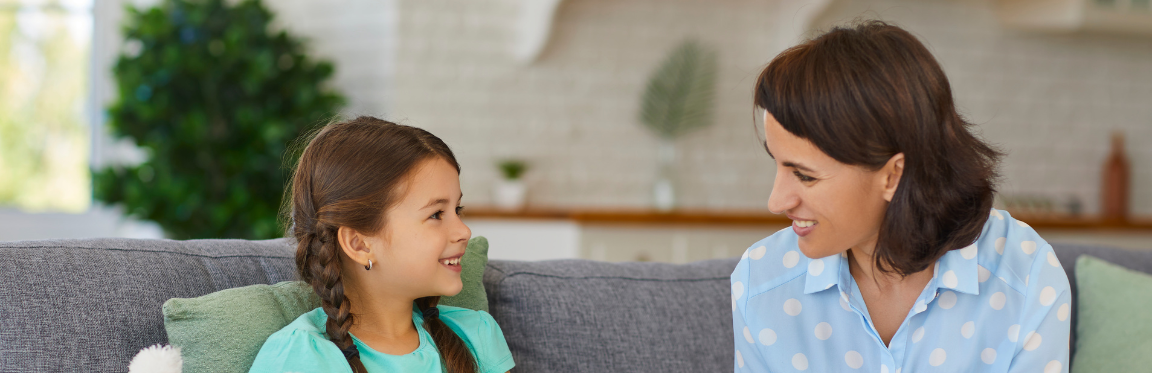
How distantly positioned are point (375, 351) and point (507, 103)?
230 centimetres

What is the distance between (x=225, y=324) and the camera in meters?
1.09

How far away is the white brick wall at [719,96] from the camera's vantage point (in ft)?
10.9

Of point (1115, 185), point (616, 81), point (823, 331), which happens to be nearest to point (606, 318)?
point (823, 331)

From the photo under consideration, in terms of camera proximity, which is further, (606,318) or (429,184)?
(606,318)

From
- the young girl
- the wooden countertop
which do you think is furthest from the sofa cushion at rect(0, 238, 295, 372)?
the wooden countertop

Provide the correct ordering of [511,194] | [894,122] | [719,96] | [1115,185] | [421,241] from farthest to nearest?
[1115,185], [719,96], [511,194], [421,241], [894,122]

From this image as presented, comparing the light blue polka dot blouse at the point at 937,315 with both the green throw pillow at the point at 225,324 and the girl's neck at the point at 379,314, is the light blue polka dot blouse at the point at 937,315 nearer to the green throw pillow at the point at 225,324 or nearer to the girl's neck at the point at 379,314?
the girl's neck at the point at 379,314

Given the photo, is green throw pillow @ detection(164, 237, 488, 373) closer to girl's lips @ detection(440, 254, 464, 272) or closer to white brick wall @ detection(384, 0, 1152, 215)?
girl's lips @ detection(440, 254, 464, 272)

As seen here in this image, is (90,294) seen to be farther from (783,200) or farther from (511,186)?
(511,186)

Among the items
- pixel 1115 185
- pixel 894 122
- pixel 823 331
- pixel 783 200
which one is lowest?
pixel 1115 185

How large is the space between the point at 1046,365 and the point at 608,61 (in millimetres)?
2598

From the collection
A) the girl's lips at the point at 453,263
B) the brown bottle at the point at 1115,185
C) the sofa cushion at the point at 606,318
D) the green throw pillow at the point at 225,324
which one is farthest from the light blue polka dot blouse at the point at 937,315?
the brown bottle at the point at 1115,185

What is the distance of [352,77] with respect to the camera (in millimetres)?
3355

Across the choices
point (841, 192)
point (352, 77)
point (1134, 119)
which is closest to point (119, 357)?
point (841, 192)
